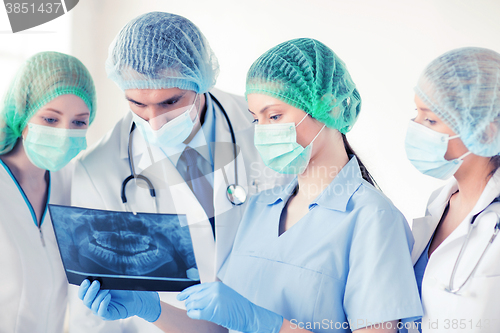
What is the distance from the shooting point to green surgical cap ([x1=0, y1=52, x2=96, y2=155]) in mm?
1280

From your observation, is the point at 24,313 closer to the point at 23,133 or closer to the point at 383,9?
the point at 23,133

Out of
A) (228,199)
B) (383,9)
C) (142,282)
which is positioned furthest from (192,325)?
(383,9)

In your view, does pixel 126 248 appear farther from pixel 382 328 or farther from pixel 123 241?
pixel 382 328

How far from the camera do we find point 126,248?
112 cm

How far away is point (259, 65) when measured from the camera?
1.15 metres

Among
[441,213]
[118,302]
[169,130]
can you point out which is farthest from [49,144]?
[441,213]

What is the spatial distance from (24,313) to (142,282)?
52cm

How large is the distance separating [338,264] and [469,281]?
0.33 m

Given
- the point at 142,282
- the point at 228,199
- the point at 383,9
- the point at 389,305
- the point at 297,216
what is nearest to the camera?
the point at 389,305

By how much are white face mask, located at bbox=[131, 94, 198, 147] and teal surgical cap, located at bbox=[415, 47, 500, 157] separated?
2.45 feet

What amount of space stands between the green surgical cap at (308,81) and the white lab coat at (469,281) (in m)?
0.43

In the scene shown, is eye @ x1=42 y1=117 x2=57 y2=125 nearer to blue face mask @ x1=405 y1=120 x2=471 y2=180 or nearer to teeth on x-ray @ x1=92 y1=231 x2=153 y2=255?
teeth on x-ray @ x1=92 y1=231 x2=153 y2=255

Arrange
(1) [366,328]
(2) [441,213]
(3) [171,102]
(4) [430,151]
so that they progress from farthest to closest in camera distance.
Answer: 1. (3) [171,102]
2. (2) [441,213]
3. (4) [430,151]
4. (1) [366,328]

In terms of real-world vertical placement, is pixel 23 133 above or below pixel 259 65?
below
